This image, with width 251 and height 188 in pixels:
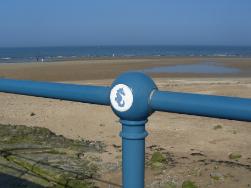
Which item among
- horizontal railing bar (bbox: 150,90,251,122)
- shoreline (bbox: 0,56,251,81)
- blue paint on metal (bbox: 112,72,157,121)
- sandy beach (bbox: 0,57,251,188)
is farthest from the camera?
shoreline (bbox: 0,56,251,81)

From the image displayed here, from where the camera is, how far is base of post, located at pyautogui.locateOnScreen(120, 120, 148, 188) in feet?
5.17

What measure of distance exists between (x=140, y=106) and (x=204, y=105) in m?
0.23

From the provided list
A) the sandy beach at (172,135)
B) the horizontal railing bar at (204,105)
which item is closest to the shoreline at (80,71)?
the sandy beach at (172,135)

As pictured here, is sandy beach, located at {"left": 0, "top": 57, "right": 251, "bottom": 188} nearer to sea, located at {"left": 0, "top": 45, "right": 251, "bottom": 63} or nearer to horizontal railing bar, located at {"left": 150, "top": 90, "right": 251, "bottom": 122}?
horizontal railing bar, located at {"left": 150, "top": 90, "right": 251, "bottom": 122}

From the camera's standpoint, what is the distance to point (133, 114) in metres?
1.56

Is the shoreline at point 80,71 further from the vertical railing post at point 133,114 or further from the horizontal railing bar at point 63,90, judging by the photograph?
the vertical railing post at point 133,114

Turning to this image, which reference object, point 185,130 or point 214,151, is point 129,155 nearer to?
point 214,151

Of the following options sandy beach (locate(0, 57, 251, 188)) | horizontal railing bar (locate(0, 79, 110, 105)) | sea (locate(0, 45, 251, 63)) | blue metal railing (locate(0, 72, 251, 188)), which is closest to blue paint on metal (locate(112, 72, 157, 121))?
blue metal railing (locate(0, 72, 251, 188))

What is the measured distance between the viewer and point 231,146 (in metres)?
8.60

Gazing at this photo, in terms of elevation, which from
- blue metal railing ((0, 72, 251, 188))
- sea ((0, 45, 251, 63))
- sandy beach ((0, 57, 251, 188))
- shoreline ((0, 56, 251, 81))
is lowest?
sandy beach ((0, 57, 251, 188))

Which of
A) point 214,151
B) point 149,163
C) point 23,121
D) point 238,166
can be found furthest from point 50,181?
point 23,121

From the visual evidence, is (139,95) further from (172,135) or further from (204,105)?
(172,135)

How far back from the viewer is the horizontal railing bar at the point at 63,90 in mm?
1725


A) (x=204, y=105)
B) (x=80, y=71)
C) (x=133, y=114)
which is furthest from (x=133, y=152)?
(x=80, y=71)
